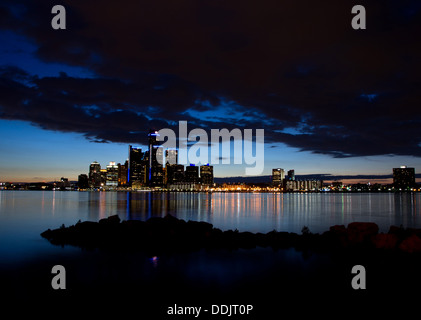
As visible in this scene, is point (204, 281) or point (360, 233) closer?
point (204, 281)

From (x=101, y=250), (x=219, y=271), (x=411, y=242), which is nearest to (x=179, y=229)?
(x=101, y=250)

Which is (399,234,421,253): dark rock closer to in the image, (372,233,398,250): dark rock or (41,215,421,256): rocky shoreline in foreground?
(41,215,421,256): rocky shoreline in foreground

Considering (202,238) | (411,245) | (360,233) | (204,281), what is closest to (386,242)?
(411,245)

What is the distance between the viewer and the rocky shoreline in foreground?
75.2 feet

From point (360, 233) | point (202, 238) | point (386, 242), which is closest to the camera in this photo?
point (386, 242)

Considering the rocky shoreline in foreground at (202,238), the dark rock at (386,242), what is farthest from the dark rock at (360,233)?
the dark rock at (386,242)

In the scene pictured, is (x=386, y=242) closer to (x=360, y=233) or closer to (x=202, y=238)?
(x=360, y=233)

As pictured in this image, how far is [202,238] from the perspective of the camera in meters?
25.3

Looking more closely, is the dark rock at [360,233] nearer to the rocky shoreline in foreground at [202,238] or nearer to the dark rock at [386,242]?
the rocky shoreline in foreground at [202,238]

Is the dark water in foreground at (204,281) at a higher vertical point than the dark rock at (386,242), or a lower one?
lower

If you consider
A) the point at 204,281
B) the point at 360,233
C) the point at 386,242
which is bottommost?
the point at 204,281

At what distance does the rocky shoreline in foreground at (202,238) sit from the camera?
2292cm
